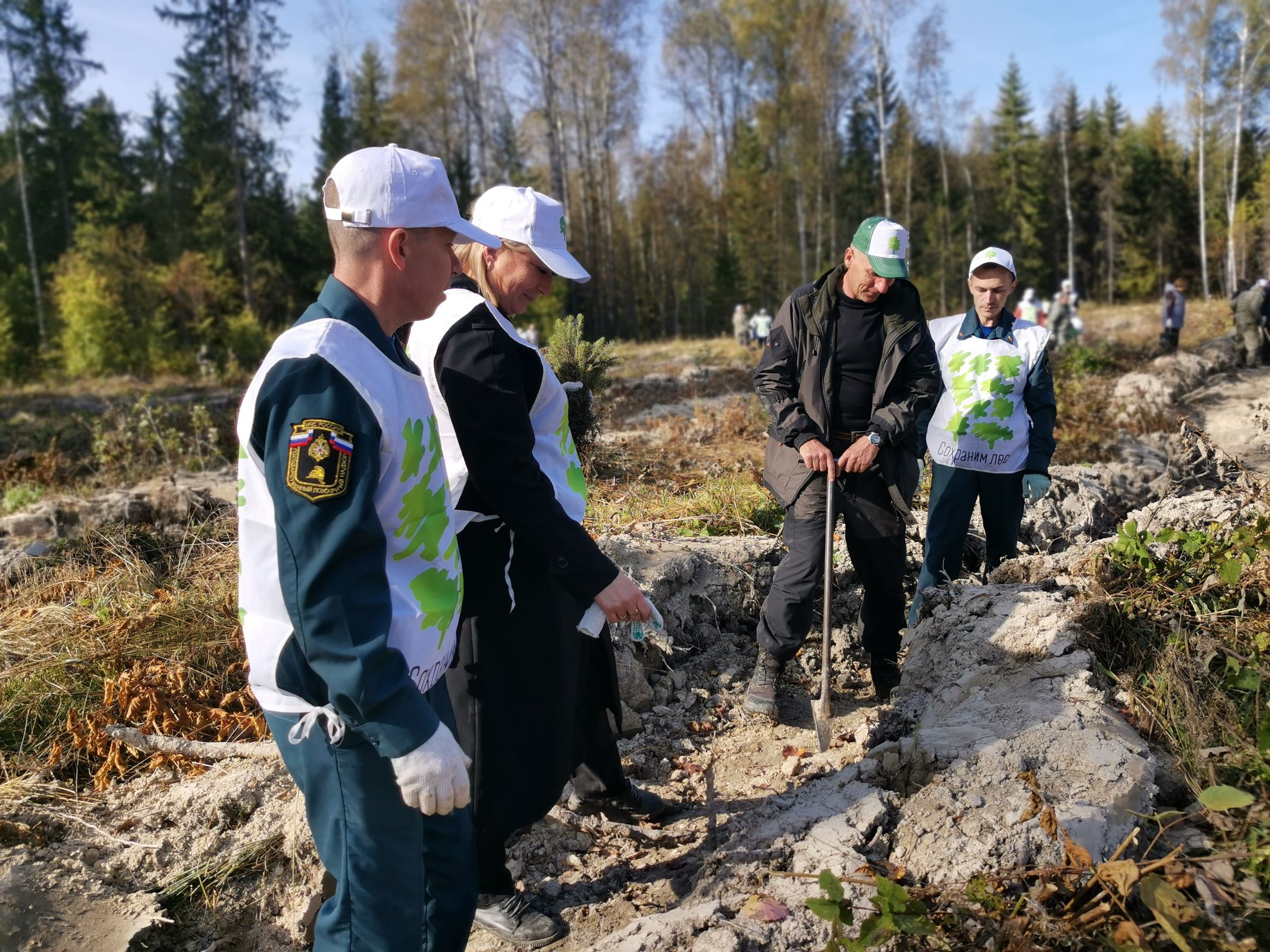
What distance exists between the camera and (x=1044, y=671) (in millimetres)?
2930

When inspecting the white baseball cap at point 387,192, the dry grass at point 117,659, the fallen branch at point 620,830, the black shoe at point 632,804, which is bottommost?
the fallen branch at point 620,830

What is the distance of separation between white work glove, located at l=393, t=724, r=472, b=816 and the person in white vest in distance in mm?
3228

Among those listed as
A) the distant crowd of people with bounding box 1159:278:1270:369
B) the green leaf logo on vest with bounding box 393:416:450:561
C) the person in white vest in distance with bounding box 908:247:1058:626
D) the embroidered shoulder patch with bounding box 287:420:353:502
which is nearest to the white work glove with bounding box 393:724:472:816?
the green leaf logo on vest with bounding box 393:416:450:561

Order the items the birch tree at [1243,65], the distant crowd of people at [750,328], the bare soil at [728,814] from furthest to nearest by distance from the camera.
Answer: the birch tree at [1243,65]
the distant crowd of people at [750,328]
the bare soil at [728,814]

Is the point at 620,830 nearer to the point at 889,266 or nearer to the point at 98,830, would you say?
the point at 98,830

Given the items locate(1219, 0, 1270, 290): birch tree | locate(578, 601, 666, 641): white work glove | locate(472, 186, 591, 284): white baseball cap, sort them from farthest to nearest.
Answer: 1. locate(1219, 0, 1270, 290): birch tree
2. locate(578, 601, 666, 641): white work glove
3. locate(472, 186, 591, 284): white baseball cap

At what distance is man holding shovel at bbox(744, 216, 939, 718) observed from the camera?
3701 mm

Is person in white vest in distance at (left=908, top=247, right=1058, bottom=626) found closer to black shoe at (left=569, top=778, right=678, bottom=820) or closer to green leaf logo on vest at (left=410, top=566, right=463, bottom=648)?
black shoe at (left=569, top=778, right=678, bottom=820)

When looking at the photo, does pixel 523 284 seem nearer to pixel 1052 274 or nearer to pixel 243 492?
pixel 243 492

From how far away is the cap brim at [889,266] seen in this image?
353cm

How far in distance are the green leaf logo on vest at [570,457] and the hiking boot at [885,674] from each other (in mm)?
1995

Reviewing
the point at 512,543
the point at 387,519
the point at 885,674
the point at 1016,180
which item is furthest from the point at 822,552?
the point at 1016,180

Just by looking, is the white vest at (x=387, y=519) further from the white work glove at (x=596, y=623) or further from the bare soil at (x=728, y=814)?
the bare soil at (x=728, y=814)

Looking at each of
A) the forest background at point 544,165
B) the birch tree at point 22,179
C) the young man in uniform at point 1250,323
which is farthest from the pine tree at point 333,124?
the young man in uniform at point 1250,323
